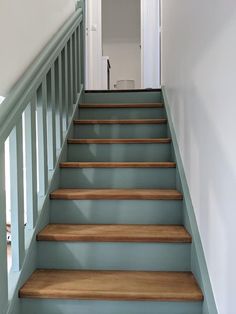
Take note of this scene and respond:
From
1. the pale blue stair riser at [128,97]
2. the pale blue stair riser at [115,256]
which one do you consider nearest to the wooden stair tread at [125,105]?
the pale blue stair riser at [128,97]

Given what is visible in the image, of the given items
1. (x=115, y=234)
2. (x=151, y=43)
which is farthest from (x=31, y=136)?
(x=151, y=43)

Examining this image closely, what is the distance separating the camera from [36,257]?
5.57ft

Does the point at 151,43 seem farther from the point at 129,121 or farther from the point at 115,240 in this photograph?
the point at 115,240

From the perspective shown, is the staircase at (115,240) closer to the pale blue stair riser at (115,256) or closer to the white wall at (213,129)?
the pale blue stair riser at (115,256)

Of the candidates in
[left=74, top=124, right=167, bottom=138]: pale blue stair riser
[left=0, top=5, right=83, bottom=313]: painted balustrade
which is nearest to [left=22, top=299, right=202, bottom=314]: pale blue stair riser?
[left=0, top=5, right=83, bottom=313]: painted balustrade

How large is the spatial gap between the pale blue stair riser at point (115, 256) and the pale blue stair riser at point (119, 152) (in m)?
0.88

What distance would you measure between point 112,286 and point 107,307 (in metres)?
0.09

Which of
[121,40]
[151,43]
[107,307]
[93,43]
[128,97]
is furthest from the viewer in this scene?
[121,40]

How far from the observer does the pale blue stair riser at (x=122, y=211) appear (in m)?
1.93

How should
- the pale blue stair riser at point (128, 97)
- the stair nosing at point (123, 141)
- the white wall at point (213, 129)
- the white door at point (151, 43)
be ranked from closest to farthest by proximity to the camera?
1. the white wall at point (213, 129)
2. the stair nosing at point (123, 141)
3. the pale blue stair riser at point (128, 97)
4. the white door at point (151, 43)

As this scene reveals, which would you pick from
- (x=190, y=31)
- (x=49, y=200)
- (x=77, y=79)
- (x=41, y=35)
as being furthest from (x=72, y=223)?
(x=77, y=79)

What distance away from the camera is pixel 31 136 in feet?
5.46

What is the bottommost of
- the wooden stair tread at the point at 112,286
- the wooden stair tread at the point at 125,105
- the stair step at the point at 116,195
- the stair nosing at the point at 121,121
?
the wooden stair tread at the point at 112,286

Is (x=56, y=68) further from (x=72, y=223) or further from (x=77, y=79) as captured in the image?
(x=72, y=223)
